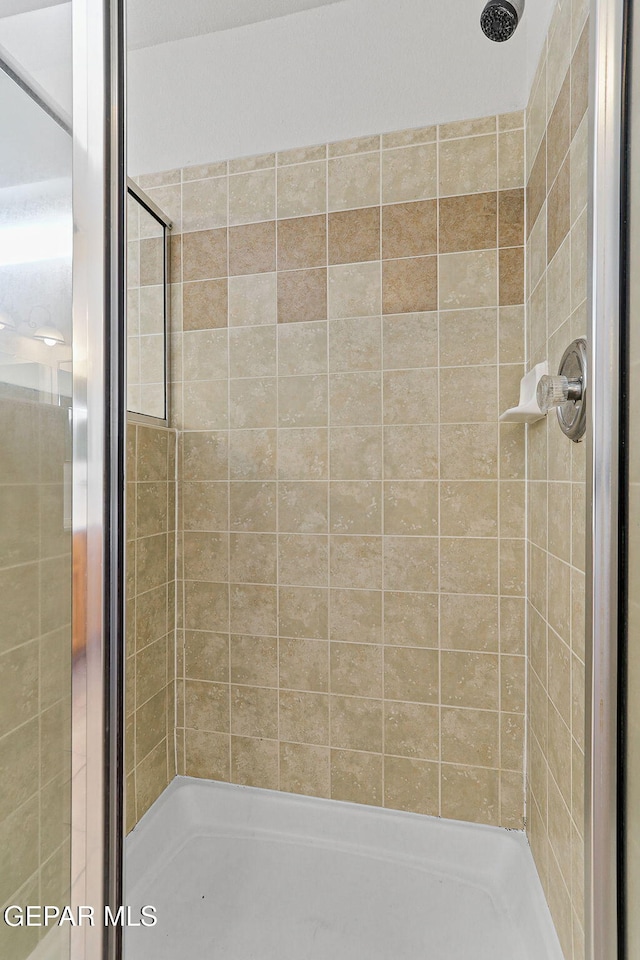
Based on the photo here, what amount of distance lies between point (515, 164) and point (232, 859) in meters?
2.10

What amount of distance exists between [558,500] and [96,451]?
0.97 meters

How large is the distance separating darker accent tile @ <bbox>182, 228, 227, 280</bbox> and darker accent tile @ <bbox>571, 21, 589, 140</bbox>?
1.05 metres

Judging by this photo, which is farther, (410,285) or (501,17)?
(410,285)

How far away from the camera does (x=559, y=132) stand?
3.69 ft

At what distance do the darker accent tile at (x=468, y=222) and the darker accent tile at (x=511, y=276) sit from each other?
52mm

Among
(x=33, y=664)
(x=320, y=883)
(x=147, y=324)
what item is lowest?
(x=320, y=883)

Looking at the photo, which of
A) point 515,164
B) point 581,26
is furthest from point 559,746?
point 515,164

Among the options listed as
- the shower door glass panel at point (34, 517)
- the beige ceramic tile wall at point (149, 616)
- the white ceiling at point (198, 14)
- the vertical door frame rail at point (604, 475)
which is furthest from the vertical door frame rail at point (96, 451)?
the white ceiling at point (198, 14)

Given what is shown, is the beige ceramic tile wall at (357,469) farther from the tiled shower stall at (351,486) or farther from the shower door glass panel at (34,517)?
the shower door glass panel at (34,517)

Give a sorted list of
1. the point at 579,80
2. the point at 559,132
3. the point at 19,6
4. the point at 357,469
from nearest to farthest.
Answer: the point at 19,6, the point at 579,80, the point at 559,132, the point at 357,469

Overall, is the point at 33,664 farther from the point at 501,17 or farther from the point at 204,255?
the point at 204,255

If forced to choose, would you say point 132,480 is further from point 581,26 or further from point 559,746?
point 581,26

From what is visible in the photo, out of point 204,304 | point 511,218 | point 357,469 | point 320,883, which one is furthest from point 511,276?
point 320,883

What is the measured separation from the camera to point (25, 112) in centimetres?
45
